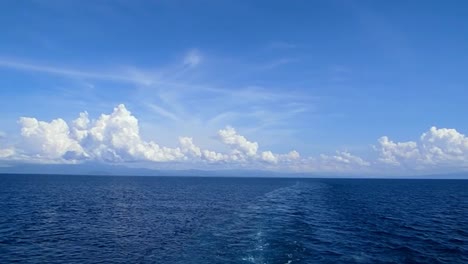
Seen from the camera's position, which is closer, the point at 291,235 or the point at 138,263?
the point at 138,263

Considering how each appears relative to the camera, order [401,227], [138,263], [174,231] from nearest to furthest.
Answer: [138,263], [174,231], [401,227]

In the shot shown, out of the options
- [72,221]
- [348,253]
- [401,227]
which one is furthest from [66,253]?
[401,227]

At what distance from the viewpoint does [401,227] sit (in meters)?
64.8

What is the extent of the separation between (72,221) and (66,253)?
87.3ft

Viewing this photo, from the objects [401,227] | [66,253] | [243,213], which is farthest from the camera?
[243,213]

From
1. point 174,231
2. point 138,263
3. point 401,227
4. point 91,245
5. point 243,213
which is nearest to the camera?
point 138,263

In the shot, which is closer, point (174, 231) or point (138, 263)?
point (138, 263)

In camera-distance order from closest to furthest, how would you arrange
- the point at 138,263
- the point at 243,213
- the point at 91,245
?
the point at 138,263 < the point at 91,245 < the point at 243,213

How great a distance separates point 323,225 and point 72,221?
48315 mm

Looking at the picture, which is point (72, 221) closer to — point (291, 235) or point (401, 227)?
point (291, 235)

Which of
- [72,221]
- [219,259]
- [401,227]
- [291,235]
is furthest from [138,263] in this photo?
[401,227]

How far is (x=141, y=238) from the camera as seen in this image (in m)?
53.5

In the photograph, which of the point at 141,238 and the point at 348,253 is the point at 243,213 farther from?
the point at 348,253

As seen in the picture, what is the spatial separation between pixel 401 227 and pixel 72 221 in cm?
6251
